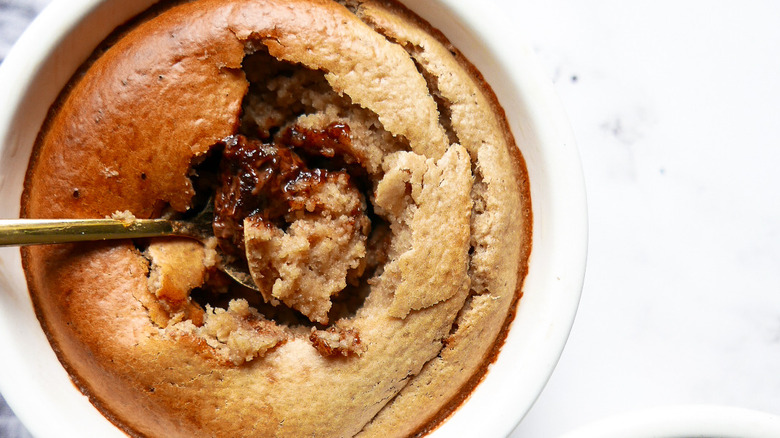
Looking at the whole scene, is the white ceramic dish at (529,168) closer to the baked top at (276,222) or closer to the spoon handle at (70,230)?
the baked top at (276,222)

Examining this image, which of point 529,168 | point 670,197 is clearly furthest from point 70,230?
point 670,197

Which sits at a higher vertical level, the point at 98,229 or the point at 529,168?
the point at 529,168

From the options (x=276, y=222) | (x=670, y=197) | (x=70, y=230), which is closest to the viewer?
(x=70, y=230)

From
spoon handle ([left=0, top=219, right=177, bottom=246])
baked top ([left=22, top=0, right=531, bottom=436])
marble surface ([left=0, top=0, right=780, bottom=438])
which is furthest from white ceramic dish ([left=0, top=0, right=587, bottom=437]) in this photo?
marble surface ([left=0, top=0, right=780, bottom=438])

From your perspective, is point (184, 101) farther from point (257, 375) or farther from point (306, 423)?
point (306, 423)

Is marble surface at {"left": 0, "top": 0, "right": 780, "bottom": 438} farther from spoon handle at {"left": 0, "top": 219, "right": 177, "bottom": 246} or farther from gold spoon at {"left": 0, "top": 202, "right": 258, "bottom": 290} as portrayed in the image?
spoon handle at {"left": 0, "top": 219, "right": 177, "bottom": 246}

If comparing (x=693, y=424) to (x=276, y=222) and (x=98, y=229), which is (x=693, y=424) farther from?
(x=98, y=229)
